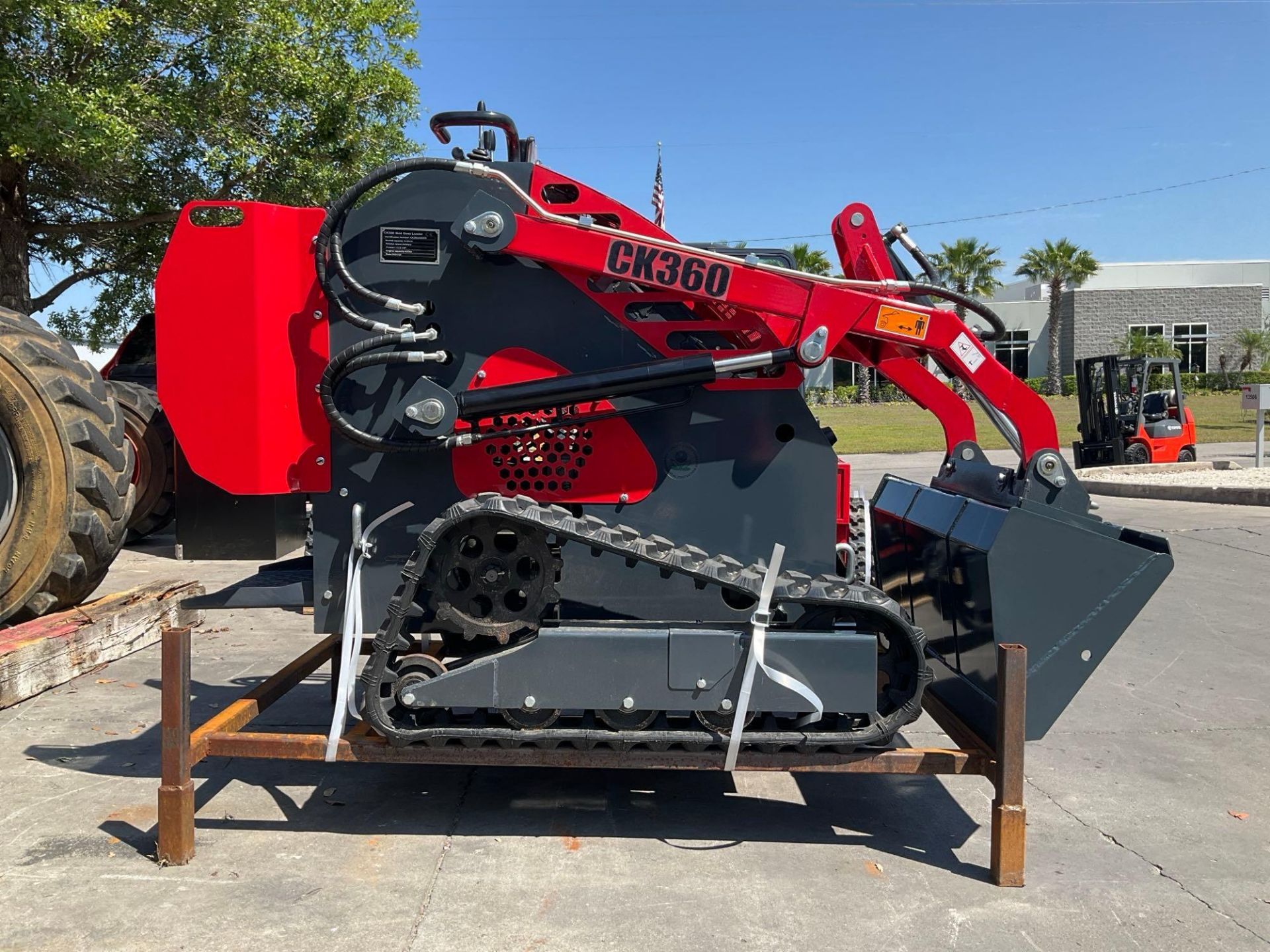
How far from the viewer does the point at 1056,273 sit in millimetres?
53094

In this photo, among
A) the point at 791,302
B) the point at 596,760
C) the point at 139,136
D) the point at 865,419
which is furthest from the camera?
the point at 865,419

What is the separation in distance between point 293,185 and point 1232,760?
13032mm

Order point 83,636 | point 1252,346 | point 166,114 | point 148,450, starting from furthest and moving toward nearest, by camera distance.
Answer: point 1252,346
point 166,114
point 148,450
point 83,636

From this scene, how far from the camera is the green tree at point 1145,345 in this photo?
4769 centimetres

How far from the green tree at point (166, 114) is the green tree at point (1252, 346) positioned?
1962 inches

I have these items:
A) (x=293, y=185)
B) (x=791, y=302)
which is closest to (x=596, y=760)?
(x=791, y=302)

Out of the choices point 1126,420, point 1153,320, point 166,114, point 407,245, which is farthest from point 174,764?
point 1153,320

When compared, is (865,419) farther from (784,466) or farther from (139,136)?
(784,466)

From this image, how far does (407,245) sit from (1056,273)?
2157 inches

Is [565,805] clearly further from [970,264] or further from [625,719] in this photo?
[970,264]

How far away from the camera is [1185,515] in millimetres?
14062

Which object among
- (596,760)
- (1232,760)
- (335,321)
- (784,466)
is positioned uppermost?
(335,321)

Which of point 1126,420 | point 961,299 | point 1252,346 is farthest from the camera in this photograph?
point 1252,346

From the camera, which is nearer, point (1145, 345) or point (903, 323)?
point (903, 323)
